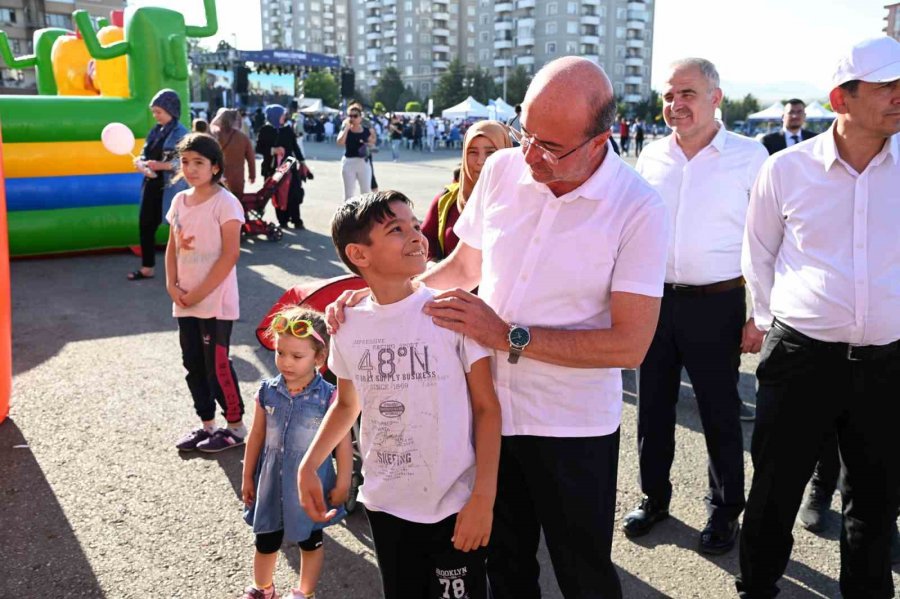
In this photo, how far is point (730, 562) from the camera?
10.4 ft

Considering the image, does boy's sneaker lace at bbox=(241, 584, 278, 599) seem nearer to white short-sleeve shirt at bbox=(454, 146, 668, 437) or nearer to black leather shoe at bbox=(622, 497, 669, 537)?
white short-sleeve shirt at bbox=(454, 146, 668, 437)

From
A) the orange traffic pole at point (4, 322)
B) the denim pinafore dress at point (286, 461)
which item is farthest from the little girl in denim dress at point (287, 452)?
the orange traffic pole at point (4, 322)

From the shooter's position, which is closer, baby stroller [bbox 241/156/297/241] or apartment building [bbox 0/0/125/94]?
baby stroller [bbox 241/156/297/241]

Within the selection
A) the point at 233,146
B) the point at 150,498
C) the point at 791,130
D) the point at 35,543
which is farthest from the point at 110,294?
the point at 791,130

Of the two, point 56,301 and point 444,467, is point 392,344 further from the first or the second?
point 56,301

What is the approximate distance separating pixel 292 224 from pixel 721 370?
9.56 metres

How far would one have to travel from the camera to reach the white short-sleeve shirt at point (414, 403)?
6.45 ft

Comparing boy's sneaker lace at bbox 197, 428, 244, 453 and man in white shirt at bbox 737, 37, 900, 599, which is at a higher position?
man in white shirt at bbox 737, 37, 900, 599

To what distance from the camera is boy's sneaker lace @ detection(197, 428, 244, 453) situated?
4.15 metres

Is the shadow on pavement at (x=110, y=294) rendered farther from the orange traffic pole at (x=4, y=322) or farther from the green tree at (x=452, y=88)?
the green tree at (x=452, y=88)

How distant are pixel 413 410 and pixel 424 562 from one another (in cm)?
46

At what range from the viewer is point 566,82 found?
5.99 feet

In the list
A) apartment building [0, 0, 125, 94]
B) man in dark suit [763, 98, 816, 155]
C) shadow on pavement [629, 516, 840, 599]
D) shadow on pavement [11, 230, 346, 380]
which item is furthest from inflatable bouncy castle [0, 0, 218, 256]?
apartment building [0, 0, 125, 94]

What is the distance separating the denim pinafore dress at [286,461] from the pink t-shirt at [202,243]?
53.5 inches
